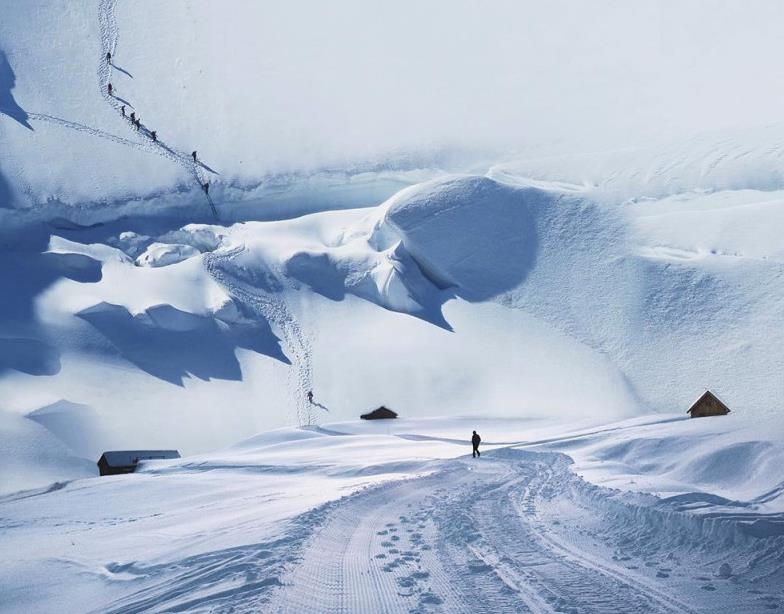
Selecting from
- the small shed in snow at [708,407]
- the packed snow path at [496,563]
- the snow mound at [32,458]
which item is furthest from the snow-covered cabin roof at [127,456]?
the packed snow path at [496,563]

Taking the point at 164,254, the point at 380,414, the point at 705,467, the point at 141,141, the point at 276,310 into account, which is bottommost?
the point at 705,467

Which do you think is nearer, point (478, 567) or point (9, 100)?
point (478, 567)

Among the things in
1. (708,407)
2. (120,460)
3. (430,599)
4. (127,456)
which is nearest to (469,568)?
(430,599)

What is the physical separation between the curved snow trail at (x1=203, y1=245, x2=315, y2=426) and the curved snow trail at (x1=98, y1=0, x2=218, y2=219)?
30.0 feet

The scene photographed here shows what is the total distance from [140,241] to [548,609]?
63130mm

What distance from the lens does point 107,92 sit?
244 ft

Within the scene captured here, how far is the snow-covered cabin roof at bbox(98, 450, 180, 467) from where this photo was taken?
38.8m

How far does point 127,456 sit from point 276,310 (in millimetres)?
22227

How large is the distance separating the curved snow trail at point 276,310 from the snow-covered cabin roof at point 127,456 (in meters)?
11.8

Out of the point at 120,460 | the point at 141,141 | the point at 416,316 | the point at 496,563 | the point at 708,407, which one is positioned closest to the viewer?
the point at 496,563

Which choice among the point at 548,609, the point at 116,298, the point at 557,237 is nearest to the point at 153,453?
the point at 116,298

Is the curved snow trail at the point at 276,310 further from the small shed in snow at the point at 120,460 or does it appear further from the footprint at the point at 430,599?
the footprint at the point at 430,599

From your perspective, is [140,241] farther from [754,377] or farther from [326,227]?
[754,377]

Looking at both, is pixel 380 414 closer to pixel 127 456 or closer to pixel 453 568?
pixel 127 456
